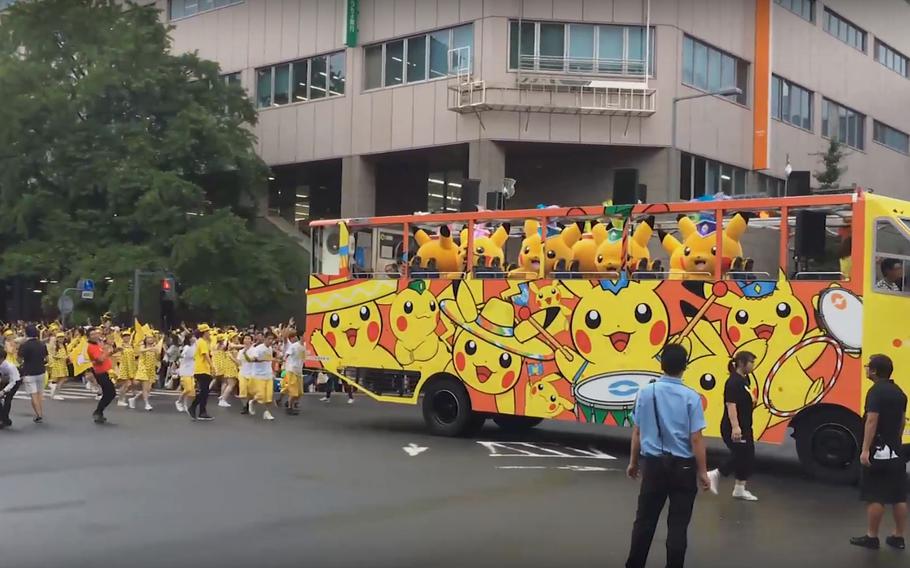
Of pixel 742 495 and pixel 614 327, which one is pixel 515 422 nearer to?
pixel 614 327

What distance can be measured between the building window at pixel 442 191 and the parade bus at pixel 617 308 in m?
22.2

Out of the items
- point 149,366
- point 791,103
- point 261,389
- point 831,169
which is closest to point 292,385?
point 261,389

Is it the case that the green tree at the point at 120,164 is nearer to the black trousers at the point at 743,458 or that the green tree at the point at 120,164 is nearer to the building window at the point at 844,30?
the building window at the point at 844,30

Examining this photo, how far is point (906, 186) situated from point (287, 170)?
29747 millimetres

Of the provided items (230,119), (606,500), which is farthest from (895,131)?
(606,500)

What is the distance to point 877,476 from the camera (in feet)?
27.7

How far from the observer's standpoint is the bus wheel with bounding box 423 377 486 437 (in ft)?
51.8

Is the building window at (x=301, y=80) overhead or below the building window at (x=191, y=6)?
below

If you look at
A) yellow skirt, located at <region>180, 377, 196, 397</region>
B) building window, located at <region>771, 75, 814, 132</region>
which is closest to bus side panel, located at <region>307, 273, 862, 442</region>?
yellow skirt, located at <region>180, 377, 196, 397</region>

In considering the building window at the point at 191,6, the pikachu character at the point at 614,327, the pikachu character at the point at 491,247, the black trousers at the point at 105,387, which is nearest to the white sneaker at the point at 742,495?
the pikachu character at the point at 614,327

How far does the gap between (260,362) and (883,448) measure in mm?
12775

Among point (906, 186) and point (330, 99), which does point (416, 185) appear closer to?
point (330, 99)

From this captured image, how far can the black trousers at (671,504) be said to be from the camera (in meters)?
6.77

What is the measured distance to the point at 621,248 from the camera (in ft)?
46.4
